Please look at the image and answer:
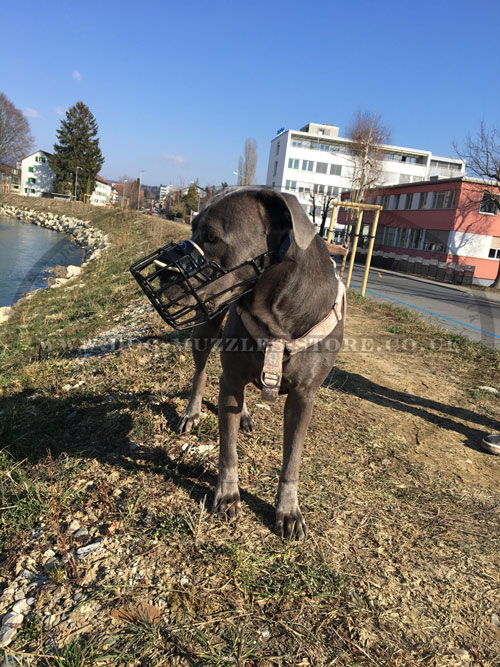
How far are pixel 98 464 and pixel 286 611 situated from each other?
1569mm

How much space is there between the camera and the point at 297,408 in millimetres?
2389

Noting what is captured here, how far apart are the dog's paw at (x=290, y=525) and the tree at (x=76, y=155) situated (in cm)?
6094

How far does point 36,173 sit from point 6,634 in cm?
8222

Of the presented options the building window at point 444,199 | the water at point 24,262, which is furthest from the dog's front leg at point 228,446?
the building window at point 444,199

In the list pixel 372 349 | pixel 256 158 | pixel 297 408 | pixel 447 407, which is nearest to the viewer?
pixel 297 408

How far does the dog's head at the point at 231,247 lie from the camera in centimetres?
191

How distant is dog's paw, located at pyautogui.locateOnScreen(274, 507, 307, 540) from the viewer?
7.76ft

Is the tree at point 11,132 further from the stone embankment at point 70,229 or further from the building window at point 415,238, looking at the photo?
the building window at point 415,238

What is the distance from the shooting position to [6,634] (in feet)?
5.68

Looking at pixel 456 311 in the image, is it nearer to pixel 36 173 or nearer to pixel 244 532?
pixel 244 532

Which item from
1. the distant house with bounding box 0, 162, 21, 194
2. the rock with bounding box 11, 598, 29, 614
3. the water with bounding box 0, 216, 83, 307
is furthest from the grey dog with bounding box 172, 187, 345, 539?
the distant house with bounding box 0, 162, 21, 194

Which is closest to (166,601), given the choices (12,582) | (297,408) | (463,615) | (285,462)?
(12,582)

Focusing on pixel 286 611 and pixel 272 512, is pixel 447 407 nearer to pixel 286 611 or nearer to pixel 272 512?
pixel 272 512

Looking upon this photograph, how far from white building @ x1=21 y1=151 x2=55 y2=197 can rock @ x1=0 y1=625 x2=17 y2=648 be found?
79144 millimetres
